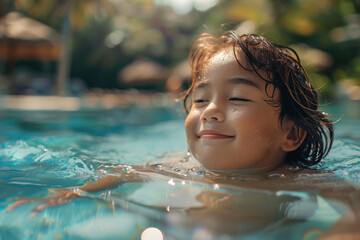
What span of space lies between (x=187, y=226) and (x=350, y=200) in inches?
27.4

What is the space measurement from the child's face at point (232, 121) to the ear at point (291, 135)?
6cm

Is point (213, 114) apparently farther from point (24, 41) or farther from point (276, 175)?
point (24, 41)

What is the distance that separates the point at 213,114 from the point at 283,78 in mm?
526

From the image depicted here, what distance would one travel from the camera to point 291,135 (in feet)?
7.62

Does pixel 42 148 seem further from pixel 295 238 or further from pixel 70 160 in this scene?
pixel 295 238

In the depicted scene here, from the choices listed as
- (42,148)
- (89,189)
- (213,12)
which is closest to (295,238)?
(89,189)

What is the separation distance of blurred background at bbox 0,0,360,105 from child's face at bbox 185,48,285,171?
893cm

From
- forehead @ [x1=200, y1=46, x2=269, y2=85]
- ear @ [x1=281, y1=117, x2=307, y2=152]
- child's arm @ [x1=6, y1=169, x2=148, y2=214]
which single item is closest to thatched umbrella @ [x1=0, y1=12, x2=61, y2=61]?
forehead @ [x1=200, y1=46, x2=269, y2=85]

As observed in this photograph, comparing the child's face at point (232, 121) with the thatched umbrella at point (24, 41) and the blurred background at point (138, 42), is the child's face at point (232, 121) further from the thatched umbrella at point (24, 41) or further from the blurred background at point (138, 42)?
the thatched umbrella at point (24, 41)

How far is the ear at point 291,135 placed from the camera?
2.29 meters

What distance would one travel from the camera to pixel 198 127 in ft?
7.28

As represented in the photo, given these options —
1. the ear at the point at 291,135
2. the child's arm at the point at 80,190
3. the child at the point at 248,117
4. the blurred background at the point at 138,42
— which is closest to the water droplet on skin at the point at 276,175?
the child at the point at 248,117

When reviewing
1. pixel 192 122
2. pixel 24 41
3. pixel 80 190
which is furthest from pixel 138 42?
pixel 80 190

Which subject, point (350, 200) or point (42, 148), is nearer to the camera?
point (350, 200)
